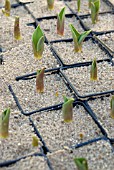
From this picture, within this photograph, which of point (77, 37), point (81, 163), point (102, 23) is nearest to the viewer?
point (81, 163)

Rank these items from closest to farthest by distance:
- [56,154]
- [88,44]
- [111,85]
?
[56,154] < [111,85] < [88,44]

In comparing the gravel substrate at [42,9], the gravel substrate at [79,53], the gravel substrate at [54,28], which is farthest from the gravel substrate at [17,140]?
the gravel substrate at [42,9]

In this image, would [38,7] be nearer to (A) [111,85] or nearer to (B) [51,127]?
(A) [111,85]

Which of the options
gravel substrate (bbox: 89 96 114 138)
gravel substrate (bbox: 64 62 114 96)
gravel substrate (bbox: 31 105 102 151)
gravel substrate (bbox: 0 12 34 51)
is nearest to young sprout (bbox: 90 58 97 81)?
gravel substrate (bbox: 64 62 114 96)

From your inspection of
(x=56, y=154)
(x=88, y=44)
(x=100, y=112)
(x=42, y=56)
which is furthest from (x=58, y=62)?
(x=56, y=154)

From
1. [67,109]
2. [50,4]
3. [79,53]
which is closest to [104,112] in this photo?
[67,109]

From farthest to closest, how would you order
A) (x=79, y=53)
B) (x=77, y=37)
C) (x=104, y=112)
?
1. (x=79, y=53)
2. (x=77, y=37)
3. (x=104, y=112)

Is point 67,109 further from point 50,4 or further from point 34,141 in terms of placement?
point 50,4
